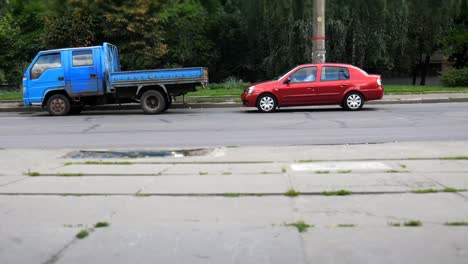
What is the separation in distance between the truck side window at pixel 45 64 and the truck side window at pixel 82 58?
1.78 ft

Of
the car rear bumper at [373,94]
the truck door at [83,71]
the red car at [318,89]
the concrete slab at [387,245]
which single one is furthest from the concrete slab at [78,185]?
the car rear bumper at [373,94]

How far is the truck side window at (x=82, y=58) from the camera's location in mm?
17656

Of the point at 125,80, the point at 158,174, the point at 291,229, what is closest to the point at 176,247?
the point at 291,229

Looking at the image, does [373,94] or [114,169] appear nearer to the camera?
[114,169]

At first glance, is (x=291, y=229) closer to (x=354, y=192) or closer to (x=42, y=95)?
(x=354, y=192)

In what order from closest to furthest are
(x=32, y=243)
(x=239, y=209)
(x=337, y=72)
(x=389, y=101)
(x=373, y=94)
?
→ (x=32, y=243)
(x=239, y=209)
(x=373, y=94)
(x=337, y=72)
(x=389, y=101)

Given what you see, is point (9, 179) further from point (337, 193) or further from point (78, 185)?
point (337, 193)

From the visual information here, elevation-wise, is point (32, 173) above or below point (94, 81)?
below

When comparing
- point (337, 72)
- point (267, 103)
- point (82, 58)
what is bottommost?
point (267, 103)

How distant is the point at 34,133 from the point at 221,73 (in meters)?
27.9

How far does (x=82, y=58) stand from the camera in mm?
17703

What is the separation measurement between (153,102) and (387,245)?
46.8 ft

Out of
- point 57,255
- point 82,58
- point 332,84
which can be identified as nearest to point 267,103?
point 332,84

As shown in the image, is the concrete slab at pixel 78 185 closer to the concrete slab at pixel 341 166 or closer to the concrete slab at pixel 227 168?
the concrete slab at pixel 227 168
